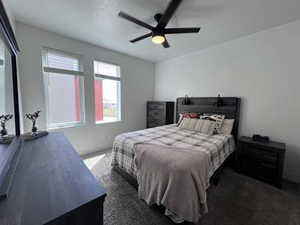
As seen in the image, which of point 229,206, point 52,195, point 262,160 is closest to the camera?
point 52,195

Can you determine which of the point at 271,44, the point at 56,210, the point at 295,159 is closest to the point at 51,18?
the point at 56,210

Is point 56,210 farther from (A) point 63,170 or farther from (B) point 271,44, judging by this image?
(B) point 271,44

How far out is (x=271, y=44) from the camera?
2.43m

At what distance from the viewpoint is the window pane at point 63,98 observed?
9.30ft

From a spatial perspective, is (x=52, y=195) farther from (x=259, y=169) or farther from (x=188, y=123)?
(x=259, y=169)

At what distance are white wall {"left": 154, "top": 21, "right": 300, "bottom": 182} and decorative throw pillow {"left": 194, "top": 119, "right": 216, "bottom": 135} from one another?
68 cm

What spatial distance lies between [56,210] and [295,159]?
339 cm

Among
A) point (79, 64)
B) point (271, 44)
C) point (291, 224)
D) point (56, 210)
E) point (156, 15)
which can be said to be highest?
point (156, 15)

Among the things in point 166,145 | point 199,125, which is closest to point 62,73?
point 166,145

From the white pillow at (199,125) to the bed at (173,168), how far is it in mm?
337

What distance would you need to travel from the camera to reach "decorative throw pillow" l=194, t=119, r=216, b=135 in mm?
2688

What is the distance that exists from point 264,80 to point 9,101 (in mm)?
3988

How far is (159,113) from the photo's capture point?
4133 mm

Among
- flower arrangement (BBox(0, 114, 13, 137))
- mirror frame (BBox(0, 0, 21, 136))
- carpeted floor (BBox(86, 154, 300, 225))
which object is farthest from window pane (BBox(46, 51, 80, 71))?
carpeted floor (BBox(86, 154, 300, 225))
